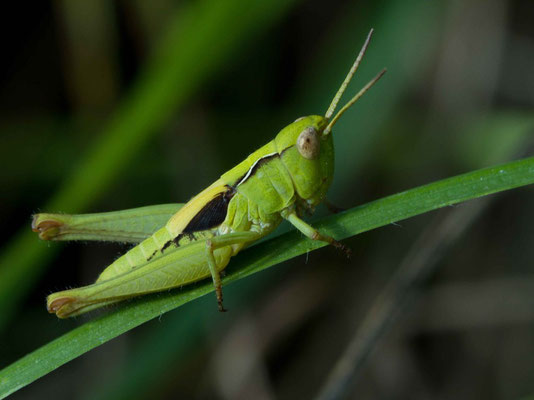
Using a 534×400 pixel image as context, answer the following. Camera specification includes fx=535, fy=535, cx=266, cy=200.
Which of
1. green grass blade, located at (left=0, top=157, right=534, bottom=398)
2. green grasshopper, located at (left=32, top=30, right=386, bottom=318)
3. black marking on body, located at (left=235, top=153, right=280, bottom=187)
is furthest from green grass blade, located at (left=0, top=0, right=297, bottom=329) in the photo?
green grass blade, located at (left=0, top=157, right=534, bottom=398)

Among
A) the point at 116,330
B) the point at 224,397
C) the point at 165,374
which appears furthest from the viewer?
the point at 224,397

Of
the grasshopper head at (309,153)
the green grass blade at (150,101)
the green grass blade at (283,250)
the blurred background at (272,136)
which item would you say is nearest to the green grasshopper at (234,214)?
the grasshopper head at (309,153)

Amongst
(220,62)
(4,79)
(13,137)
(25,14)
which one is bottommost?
(220,62)

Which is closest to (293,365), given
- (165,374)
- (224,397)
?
(224,397)

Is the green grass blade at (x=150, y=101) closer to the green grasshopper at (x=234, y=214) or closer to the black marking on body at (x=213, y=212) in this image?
the green grasshopper at (x=234, y=214)

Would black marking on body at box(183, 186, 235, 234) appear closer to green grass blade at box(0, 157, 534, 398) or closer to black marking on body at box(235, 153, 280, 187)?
black marking on body at box(235, 153, 280, 187)

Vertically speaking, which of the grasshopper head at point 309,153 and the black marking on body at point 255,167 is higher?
the black marking on body at point 255,167

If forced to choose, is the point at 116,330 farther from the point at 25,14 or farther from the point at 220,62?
the point at 25,14
